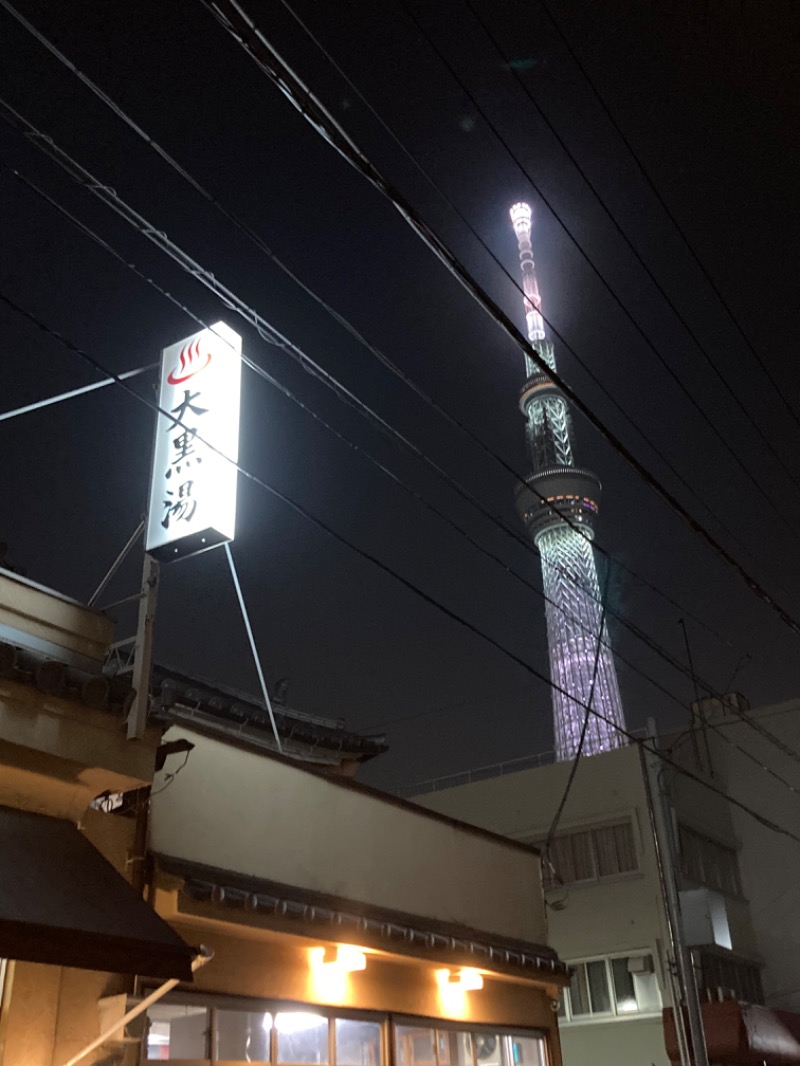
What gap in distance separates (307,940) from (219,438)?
5.48 meters

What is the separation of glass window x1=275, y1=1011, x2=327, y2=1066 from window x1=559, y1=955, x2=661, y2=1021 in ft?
48.8

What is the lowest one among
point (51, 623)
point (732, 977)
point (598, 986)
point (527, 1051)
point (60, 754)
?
point (527, 1051)

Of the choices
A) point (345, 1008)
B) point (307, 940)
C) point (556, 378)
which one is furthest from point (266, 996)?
point (556, 378)

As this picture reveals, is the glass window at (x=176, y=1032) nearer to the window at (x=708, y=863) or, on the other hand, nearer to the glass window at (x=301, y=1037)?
the glass window at (x=301, y=1037)

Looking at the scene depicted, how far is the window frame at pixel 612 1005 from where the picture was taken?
22.5 meters

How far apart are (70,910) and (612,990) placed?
19.9m

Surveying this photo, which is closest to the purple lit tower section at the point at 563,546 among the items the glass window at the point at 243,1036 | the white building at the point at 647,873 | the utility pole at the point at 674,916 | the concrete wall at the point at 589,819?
the white building at the point at 647,873

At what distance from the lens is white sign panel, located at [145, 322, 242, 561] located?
409 inches

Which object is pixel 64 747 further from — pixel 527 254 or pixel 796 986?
pixel 527 254

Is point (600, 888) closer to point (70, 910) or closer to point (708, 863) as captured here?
point (708, 863)

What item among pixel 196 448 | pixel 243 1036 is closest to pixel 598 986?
pixel 243 1036

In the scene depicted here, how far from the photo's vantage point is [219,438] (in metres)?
11.1

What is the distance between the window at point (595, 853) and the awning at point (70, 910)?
18815 mm

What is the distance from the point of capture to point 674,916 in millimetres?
13234
